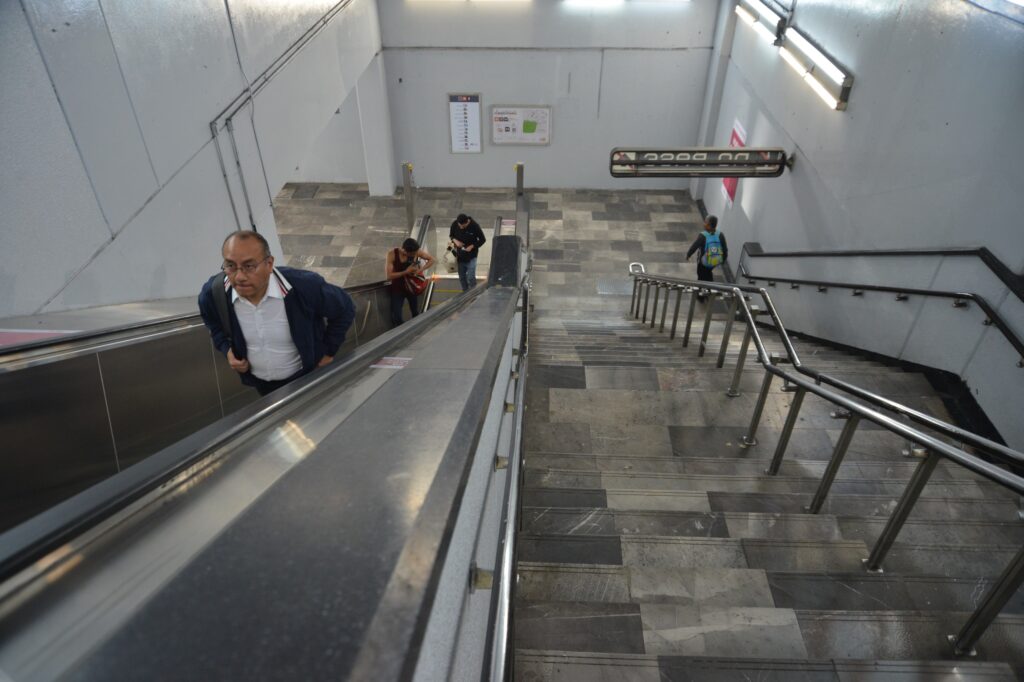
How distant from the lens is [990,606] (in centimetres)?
192

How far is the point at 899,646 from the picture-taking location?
2.05 meters

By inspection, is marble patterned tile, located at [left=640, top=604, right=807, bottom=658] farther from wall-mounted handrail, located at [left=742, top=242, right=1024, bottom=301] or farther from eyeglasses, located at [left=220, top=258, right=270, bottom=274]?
wall-mounted handrail, located at [left=742, top=242, right=1024, bottom=301]

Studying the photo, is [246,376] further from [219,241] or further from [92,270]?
[219,241]

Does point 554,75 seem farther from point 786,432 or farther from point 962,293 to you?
point 786,432

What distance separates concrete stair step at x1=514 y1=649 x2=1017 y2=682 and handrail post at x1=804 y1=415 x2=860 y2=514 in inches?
34.2

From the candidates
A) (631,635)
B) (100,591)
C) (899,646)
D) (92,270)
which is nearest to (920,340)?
(899,646)

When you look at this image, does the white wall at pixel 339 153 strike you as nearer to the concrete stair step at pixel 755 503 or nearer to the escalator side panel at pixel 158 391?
the escalator side panel at pixel 158 391

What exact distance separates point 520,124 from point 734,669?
39.9 ft

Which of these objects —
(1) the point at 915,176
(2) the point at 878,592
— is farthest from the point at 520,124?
(2) the point at 878,592

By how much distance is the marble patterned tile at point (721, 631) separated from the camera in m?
2.06

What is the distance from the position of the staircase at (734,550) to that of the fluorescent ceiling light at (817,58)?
368cm

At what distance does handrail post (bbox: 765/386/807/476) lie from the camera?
290 centimetres

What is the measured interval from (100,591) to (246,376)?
5.46 ft

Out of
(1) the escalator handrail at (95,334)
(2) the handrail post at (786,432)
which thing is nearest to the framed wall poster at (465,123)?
(1) the escalator handrail at (95,334)
